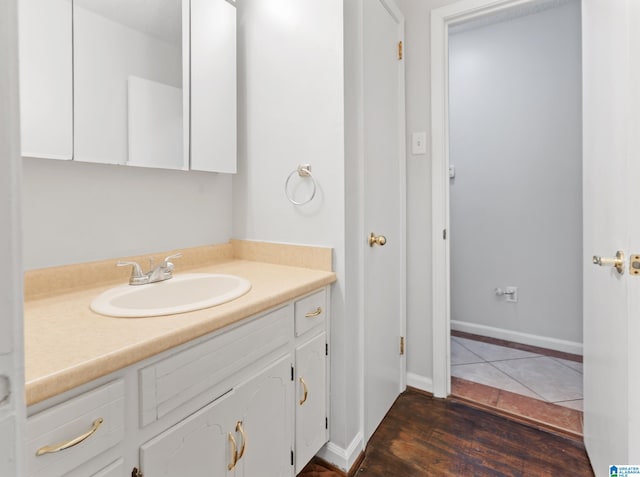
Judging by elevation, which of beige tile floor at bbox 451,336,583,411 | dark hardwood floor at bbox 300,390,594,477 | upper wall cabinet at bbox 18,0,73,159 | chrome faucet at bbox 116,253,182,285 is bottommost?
dark hardwood floor at bbox 300,390,594,477

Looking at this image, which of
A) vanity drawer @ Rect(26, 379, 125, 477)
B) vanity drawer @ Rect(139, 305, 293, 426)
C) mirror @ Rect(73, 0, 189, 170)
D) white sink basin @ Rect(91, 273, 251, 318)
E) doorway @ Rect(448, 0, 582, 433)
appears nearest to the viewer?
vanity drawer @ Rect(26, 379, 125, 477)

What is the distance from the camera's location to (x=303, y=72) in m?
1.39

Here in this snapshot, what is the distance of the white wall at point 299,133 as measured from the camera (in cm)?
132

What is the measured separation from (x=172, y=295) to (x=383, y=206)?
102cm

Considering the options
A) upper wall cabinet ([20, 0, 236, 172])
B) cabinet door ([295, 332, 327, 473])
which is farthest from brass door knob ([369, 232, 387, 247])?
upper wall cabinet ([20, 0, 236, 172])

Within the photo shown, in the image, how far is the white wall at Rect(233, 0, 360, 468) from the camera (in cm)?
132

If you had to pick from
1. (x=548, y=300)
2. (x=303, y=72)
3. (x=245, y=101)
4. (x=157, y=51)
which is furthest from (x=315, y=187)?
(x=548, y=300)

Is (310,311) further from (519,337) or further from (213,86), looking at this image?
(519,337)

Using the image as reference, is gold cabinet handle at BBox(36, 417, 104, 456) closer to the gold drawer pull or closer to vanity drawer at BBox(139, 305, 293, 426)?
vanity drawer at BBox(139, 305, 293, 426)

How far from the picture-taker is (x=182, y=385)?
0.80 meters

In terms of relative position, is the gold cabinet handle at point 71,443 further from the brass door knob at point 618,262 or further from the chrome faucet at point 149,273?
the brass door knob at point 618,262

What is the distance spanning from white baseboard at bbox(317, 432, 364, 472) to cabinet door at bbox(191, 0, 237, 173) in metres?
1.25

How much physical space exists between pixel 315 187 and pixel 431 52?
114 cm

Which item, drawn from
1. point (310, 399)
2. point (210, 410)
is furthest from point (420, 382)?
point (210, 410)
